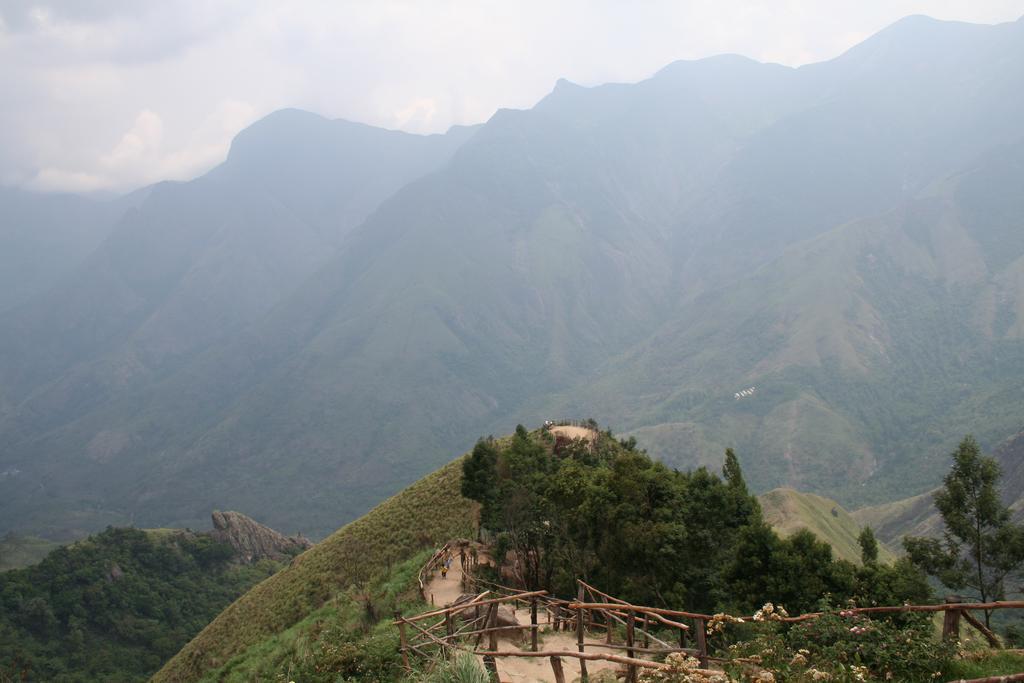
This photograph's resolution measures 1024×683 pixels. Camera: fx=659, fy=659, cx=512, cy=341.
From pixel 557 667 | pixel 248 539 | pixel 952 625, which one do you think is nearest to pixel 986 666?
pixel 952 625

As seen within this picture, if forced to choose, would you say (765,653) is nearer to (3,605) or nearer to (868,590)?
(868,590)

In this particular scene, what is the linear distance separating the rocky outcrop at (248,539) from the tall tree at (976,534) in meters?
73.4

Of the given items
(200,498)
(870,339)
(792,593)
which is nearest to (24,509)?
(200,498)

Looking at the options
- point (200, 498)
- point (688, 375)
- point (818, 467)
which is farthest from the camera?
point (688, 375)

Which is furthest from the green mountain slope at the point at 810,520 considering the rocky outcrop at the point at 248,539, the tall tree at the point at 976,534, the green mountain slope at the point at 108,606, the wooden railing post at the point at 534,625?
the rocky outcrop at the point at 248,539

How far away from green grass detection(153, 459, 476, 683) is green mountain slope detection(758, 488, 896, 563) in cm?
2848

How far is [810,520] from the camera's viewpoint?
58.8m

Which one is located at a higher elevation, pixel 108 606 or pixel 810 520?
pixel 108 606

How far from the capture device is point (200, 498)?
176m

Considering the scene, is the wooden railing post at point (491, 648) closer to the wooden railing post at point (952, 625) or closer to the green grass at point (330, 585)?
the wooden railing post at point (952, 625)

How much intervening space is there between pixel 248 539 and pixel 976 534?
76979 millimetres

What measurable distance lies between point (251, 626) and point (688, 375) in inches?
6832

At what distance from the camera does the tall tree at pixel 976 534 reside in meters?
24.0

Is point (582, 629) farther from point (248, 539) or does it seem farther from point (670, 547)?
point (248, 539)
